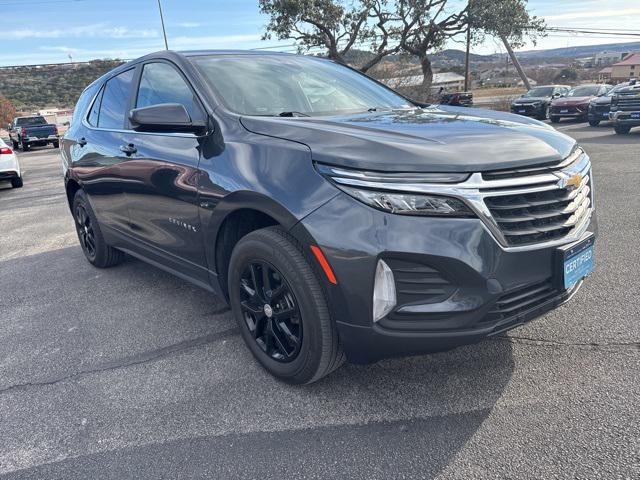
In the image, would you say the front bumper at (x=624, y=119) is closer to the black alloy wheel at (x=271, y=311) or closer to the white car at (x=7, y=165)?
the black alloy wheel at (x=271, y=311)

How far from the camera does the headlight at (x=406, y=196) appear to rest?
2.09m

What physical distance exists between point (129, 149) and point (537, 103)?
22804 mm

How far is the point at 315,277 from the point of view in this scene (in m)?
2.35

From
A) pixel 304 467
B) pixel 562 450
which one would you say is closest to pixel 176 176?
pixel 304 467

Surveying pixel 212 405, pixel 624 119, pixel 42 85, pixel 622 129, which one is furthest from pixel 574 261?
pixel 42 85

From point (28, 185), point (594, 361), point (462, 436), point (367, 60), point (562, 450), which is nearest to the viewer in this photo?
point (562, 450)

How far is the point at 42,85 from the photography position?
60062 millimetres

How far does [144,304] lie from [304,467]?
93.3 inches

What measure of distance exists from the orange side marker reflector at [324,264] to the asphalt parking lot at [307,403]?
74 centimetres

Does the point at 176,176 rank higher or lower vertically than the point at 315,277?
higher

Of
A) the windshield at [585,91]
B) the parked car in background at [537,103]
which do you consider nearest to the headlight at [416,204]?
the parked car in background at [537,103]

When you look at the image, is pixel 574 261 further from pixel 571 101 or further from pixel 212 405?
pixel 571 101

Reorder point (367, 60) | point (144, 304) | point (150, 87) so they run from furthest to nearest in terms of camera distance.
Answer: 1. point (367, 60)
2. point (144, 304)
3. point (150, 87)

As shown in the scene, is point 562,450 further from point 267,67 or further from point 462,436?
point 267,67
